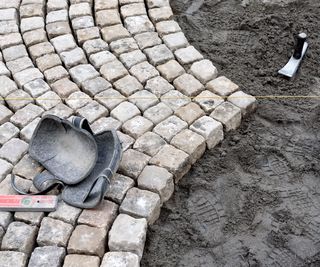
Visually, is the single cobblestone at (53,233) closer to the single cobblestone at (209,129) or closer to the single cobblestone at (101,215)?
the single cobblestone at (101,215)

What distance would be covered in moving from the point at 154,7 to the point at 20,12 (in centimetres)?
134

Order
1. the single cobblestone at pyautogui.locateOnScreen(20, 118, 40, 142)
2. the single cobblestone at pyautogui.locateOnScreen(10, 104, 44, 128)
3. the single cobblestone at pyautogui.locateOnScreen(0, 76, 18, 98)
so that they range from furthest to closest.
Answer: the single cobblestone at pyautogui.locateOnScreen(0, 76, 18, 98)
the single cobblestone at pyautogui.locateOnScreen(10, 104, 44, 128)
the single cobblestone at pyautogui.locateOnScreen(20, 118, 40, 142)

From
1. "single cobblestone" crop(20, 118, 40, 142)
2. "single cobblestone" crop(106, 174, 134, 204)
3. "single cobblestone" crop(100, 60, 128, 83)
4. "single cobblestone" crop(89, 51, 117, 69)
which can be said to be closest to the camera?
"single cobblestone" crop(106, 174, 134, 204)

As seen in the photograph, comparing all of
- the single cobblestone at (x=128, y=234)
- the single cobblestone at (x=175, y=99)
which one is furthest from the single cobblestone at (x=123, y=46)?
the single cobblestone at (x=128, y=234)

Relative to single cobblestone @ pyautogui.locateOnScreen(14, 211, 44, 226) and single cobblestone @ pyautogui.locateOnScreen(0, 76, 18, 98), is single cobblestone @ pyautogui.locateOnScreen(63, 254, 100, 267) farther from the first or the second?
single cobblestone @ pyautogui.locateOnScreen(0, 76, 18, 98)

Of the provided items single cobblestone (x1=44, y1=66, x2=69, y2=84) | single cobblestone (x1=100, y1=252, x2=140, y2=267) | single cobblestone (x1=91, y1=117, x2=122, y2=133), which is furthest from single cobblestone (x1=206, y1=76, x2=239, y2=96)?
single cobblestone (x1=100, y1=252, x2=140, y2=267)

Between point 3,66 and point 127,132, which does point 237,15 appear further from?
point 3,66

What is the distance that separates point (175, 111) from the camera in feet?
13.4

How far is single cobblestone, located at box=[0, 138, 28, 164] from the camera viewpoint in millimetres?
3729

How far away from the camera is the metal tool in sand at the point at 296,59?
14.7ft

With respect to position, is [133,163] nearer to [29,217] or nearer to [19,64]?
[29,217]

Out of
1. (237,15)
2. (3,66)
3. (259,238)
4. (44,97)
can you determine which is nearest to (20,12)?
(3,66)

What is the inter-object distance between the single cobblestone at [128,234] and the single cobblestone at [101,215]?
0.05 metres

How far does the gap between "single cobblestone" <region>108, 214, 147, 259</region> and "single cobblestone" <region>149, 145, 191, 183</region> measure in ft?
1.63
